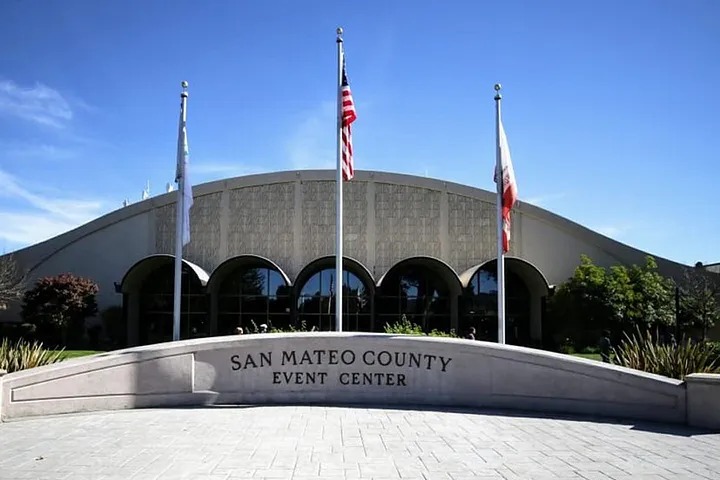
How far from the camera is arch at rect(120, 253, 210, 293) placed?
31.8 m

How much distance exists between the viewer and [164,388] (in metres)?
12.0

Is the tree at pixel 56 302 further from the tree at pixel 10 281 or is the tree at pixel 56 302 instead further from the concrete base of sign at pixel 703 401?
the concrete base of sign at pixel 703 401

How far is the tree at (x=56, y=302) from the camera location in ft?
103

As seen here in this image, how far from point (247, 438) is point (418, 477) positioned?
2.96 metres

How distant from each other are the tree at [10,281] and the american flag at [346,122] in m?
25.4

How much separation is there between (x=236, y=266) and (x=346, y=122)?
1978 cm

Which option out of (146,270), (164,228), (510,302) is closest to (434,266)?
(510,302)

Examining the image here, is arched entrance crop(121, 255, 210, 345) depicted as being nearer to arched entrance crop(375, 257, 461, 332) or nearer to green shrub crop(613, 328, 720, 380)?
arched entrance crop(375, 257, 461, 332)

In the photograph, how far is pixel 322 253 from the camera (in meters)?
34.4

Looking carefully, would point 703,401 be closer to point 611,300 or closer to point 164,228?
point 611,300

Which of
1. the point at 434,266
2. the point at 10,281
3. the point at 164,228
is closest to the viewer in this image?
the point at 434,266

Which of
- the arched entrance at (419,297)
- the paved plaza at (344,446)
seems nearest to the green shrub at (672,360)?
the paved plaza at (344,446)

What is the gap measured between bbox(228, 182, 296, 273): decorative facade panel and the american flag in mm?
19842

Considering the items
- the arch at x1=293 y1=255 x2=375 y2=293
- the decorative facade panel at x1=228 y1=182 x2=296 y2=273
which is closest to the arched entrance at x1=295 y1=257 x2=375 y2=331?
the arch at x1=293 y1=255 x2=375 y2=293
